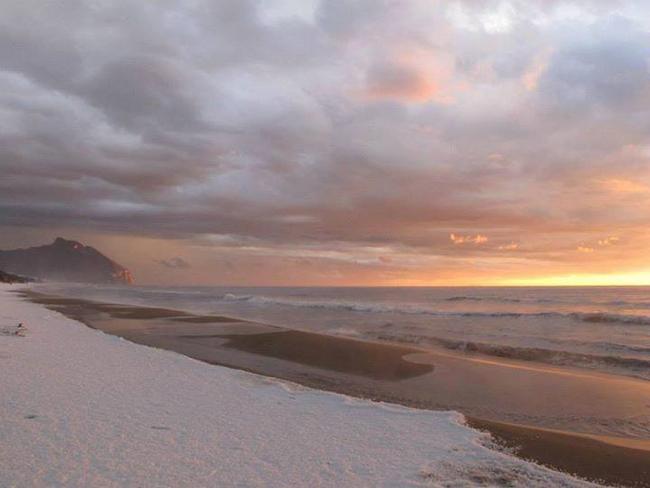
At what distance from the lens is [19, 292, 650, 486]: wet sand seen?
795 cm

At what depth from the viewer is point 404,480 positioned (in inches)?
227

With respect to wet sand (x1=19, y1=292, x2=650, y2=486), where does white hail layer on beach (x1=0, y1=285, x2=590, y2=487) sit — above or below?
above

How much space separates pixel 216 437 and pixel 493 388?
8760mm

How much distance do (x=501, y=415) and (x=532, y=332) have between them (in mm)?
20301

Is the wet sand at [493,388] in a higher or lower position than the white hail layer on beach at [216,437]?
lower

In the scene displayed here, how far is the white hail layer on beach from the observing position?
5562 millimetres

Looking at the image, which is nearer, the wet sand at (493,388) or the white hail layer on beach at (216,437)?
the white hail layer on beach at (216,437)

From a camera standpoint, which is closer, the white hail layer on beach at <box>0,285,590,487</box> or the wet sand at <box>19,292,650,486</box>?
the white hail layer on beach at <box>0,285,590,487</box>

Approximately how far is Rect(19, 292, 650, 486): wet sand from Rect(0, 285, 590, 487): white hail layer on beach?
4.24 feet

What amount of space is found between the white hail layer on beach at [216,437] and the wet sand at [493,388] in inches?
50.9

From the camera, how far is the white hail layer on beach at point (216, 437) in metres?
5.56

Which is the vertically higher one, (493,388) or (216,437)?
(216,437)

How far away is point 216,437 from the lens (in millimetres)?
6926

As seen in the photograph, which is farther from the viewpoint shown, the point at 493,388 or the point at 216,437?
the point at 493,388
